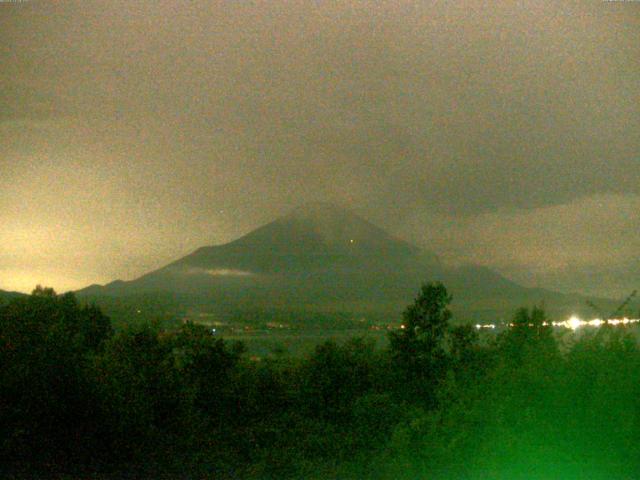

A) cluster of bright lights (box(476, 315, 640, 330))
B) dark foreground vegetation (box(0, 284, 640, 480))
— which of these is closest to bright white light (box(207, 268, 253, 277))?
dark foreground vegetation (box(0, 284, 640, 480))

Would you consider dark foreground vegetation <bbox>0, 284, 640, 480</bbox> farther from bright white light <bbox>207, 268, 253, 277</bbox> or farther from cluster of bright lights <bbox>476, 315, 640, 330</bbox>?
bright white light <bbox>207, 268, 253, 277</bbox>

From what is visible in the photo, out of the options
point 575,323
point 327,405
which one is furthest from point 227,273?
point 575,323

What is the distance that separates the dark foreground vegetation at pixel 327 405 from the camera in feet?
23.1

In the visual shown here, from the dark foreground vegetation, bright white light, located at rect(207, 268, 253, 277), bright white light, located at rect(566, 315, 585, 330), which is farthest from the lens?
bright white light, located at rect(207, 268, 253, 277)

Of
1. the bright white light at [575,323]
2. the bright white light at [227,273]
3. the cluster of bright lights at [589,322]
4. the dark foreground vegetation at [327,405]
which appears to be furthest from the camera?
the bright white light at [227,273]

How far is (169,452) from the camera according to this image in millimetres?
11859

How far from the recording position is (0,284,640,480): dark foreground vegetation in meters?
7.05

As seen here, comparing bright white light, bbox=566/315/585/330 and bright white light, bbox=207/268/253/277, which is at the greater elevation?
bright white light, bbox=207/268/253/277

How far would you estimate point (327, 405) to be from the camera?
58.7ft

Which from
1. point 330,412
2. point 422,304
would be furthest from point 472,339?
point 330,412

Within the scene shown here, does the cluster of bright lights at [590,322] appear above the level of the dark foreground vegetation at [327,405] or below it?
above

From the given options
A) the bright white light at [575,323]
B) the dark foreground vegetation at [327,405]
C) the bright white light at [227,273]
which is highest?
the bright white light at [227,273]

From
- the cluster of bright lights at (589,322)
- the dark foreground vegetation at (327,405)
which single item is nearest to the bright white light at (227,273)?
the dark foreground vegetation at (327,405)

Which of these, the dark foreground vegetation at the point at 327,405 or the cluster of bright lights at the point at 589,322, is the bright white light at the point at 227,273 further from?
the cluster of bright lights at the point at 589,322
